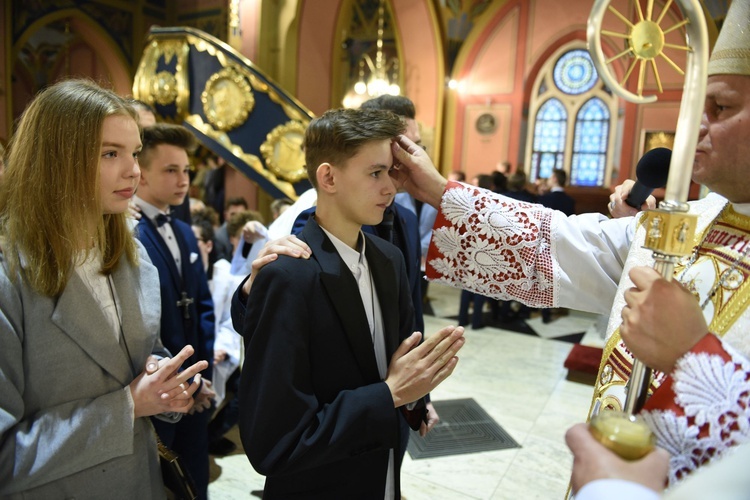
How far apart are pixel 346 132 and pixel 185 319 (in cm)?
121

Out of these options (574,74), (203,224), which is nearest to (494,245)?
(203,224)

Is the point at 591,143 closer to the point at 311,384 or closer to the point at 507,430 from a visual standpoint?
the point at 507,430

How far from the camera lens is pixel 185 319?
86.0 inches

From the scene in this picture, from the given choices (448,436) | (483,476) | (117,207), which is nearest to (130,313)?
(117,207)

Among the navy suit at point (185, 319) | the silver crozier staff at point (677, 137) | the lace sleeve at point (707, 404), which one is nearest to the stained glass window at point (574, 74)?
the navy suit at point (185, 319)

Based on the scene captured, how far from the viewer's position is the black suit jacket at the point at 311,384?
116 centimetres

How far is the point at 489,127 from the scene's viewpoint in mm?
11945

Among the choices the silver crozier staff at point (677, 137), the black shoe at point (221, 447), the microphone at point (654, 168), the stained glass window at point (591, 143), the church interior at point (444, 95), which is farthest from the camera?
the stained glass window at point (591, 143)

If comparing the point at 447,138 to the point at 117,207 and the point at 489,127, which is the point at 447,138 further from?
the point at 117,207

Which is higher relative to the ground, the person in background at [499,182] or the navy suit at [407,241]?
the person in background at [499,182]

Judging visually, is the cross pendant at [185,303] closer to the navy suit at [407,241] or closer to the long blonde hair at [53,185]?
the navy suit at [407,241]

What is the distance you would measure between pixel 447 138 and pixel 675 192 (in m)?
11.2

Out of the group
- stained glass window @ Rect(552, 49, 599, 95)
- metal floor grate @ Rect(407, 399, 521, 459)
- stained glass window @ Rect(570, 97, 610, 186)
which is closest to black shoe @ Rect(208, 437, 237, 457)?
metal floor grate @ Rect(407, 399, 521, 459)

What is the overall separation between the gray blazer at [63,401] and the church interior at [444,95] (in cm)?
61
